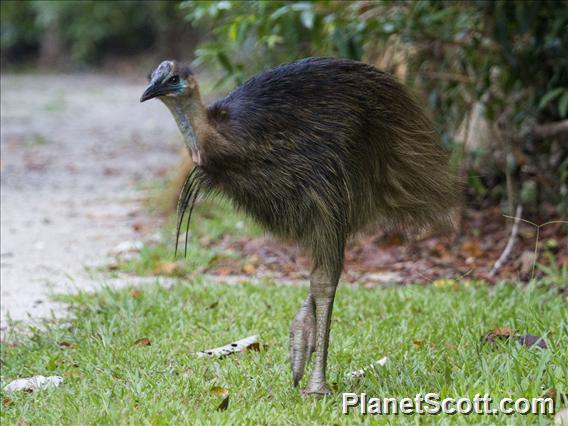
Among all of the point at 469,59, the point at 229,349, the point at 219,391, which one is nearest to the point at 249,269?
the point at 229,349

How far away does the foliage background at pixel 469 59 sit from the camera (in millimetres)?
5516

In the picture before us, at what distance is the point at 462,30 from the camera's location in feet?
20.1

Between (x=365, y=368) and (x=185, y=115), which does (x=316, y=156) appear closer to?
(x=185, y=115)

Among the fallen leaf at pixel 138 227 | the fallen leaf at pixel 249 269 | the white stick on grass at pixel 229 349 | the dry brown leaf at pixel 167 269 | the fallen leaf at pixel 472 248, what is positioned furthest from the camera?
the fallen leaf at pixel 138 227

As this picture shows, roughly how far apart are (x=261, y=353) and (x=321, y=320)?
72cm

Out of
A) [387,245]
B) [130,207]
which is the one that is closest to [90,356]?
[387,245]

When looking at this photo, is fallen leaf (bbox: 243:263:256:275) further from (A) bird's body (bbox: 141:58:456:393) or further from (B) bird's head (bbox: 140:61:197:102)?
(B) bird's head (bbox: 140:61:197:102)

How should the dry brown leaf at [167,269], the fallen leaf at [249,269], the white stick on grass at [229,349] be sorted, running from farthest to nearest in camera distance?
the fallen leaf at [249,269], the dry brown leaf at [167,269], the white stick on grass at [229,349]

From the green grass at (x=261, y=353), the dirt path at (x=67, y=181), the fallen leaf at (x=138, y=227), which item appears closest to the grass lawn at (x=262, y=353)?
the green grass at (x=261, y=353)

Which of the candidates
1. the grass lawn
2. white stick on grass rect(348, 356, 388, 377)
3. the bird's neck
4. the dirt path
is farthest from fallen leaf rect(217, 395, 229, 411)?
the dirt path

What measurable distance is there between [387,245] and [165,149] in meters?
5.60

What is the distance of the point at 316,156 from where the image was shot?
10.5 ft

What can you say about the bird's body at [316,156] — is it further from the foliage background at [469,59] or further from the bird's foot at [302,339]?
the foliage background at [469,59]

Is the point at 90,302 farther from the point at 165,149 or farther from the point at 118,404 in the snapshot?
the point at 165,149
